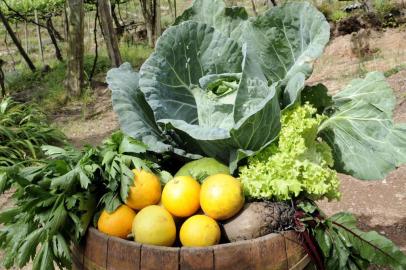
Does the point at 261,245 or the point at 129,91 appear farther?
the point at 129,91

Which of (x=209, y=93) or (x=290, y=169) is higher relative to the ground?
(x=209, y=93)

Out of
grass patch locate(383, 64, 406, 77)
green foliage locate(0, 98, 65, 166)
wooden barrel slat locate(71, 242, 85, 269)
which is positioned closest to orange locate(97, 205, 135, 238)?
wooden barrel slat locate(71, 242, 85, 269)

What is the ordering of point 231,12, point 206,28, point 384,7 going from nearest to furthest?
point 206,28 < point 231,12 < point 384,7

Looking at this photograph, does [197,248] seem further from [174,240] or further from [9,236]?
[9,236]

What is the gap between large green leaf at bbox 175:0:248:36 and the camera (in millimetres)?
2572

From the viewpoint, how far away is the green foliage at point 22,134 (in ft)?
21.1

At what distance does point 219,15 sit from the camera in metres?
2.58

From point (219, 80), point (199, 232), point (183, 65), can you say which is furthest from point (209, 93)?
point (199, 232)

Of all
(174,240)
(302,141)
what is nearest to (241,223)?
(174,240)

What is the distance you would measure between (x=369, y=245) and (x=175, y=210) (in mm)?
831

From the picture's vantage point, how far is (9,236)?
2012mm

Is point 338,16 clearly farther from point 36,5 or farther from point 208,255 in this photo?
point 208,255

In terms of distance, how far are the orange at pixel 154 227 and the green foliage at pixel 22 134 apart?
15.0 feet

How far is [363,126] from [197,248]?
3.66 ft
